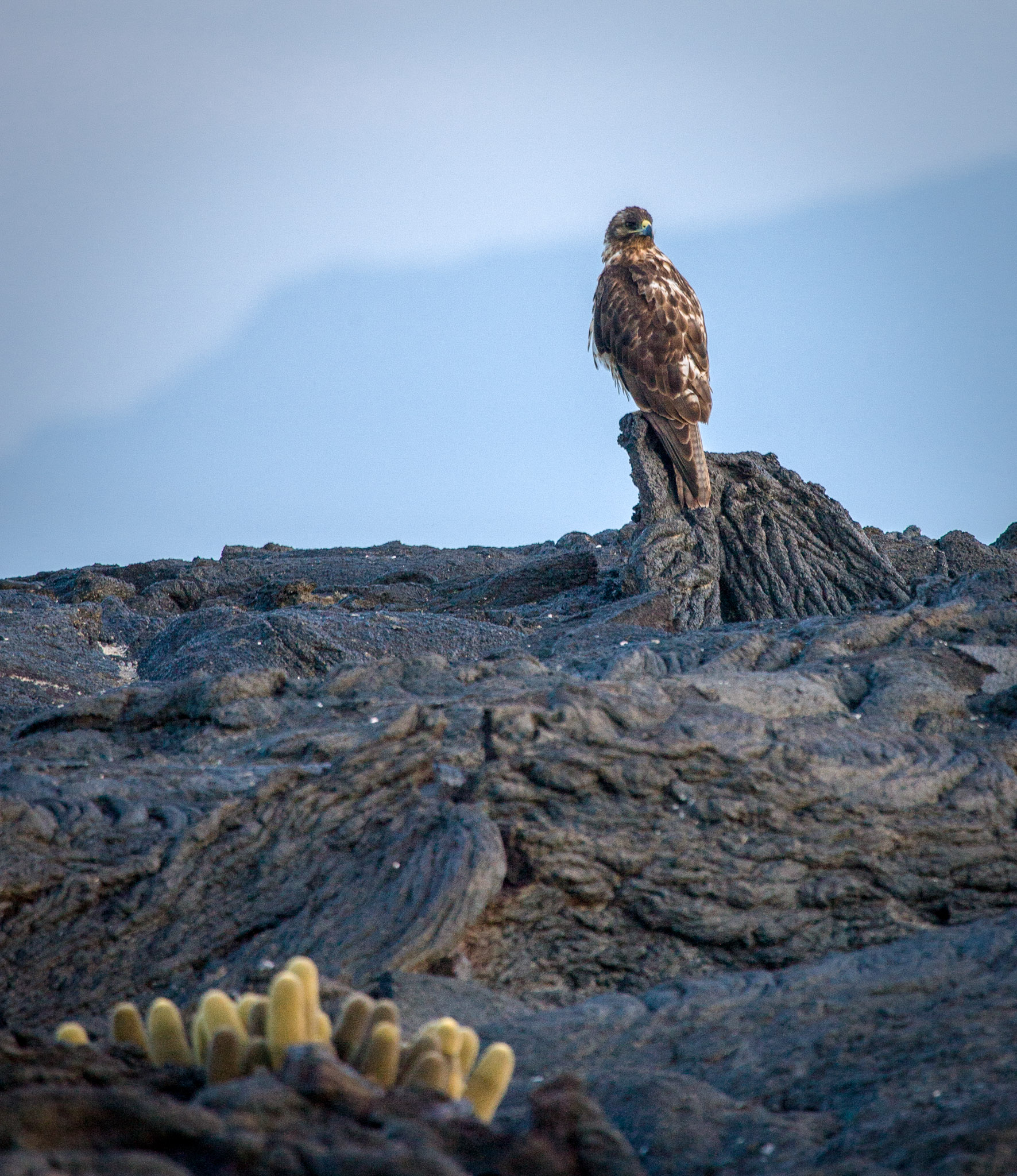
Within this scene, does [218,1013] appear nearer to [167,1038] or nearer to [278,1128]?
[167,1038]

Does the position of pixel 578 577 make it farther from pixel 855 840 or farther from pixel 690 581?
pixel 855 840

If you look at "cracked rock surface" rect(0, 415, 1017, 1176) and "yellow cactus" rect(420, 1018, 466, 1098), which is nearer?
"yellow cactus" rect(420, 1018, 466, 1098)

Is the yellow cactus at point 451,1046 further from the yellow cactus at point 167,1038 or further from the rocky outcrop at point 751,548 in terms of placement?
the rocky outcrop at point 751,548

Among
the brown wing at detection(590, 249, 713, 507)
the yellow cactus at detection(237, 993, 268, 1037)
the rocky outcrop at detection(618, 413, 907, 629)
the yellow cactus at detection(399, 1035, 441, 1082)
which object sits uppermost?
the brown wing at detection(590, 249, 713, 507)

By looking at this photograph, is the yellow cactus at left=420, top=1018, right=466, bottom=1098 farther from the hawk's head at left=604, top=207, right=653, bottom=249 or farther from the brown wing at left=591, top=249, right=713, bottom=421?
the hawk's head at left=604, top=207, right=653, bottom=249

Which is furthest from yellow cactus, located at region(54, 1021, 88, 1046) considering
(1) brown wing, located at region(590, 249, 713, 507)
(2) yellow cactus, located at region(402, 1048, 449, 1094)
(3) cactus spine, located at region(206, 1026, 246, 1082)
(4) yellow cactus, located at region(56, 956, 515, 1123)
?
(1) brown wing, located at region(590, 249, 713, 507)

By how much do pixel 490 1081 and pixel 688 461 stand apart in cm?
858

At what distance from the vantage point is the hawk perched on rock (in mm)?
11141

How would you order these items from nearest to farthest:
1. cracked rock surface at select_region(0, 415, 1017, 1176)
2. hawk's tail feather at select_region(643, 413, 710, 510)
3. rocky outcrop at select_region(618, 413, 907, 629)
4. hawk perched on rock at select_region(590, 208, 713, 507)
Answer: cracked rock surface at select_region(0, 415, 1017, 1176)
rocky outcrop at select_region(618, 413, 907, 629)
hawk's tail feather at select_region(643, 413, 710, 510)
hawk perched on rock at select_region(590, 208, 713, 507)

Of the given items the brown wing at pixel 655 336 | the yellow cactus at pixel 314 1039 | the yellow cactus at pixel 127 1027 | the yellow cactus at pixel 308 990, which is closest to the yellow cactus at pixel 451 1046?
the yellow cactus at pixel 314 1039

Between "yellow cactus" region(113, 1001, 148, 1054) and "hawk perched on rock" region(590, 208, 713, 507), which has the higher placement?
"hawk perched on rock" region(590, 208, 713, 507)

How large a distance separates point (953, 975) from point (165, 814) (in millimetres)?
2860

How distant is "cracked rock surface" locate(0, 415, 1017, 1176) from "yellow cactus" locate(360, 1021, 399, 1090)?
1.38ft

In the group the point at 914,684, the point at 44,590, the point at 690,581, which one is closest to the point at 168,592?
the point at 44,590
